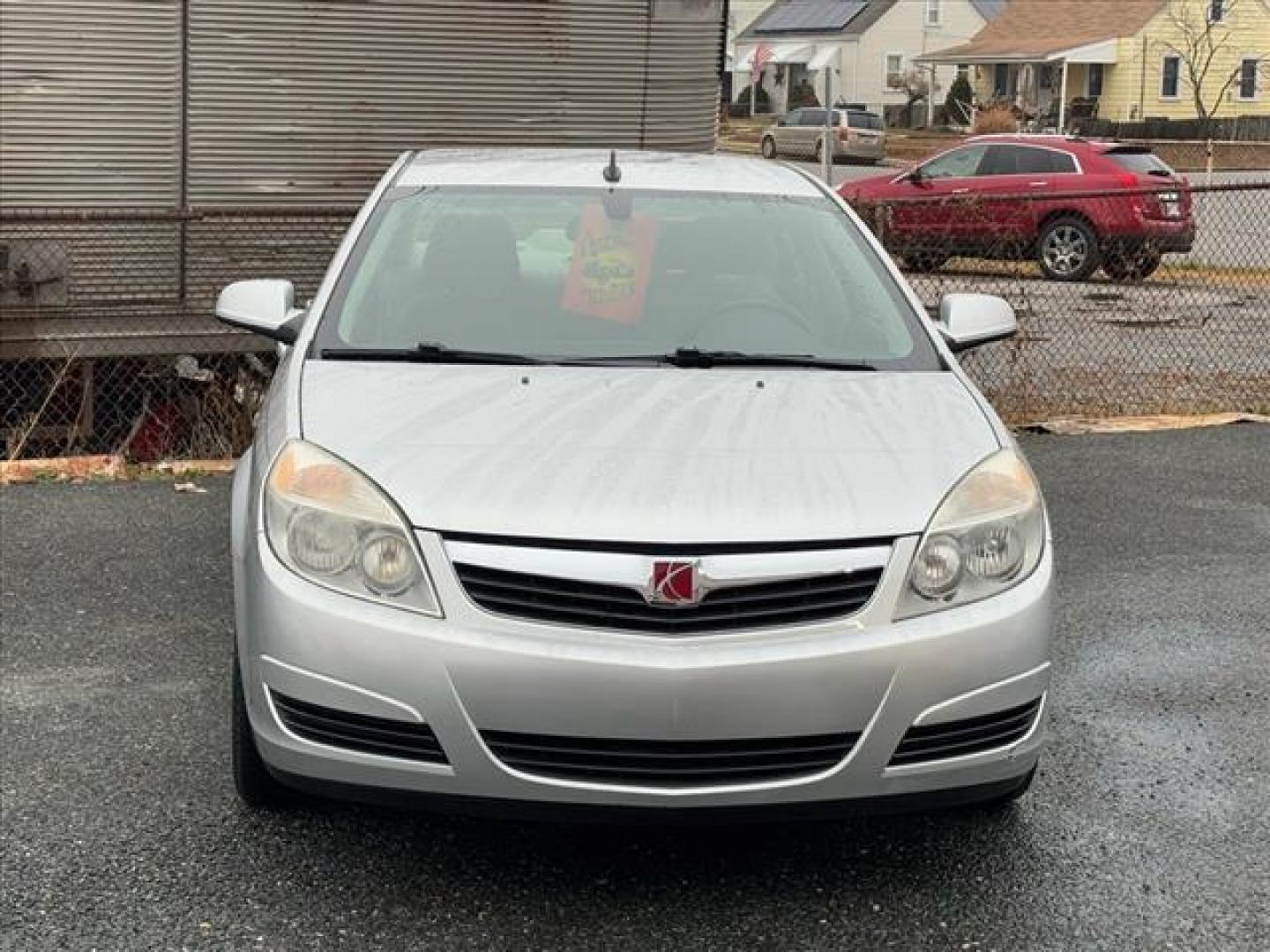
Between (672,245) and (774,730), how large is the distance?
72.4 inches

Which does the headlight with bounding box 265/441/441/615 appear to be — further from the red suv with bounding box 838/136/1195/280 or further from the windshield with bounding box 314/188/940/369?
the red suv with bounding box 838/136/1195/280

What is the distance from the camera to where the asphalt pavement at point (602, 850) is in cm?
328

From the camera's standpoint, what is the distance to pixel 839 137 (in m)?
41.0

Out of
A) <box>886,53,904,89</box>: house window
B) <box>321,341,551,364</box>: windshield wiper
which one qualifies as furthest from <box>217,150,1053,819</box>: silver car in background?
A: <box>886,53,904,89</box>: house window

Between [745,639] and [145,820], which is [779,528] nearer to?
[745,639]

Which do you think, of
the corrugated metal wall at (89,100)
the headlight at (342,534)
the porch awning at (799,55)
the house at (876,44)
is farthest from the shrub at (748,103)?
the headlight at (342,534)

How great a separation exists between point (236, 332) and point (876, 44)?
5640 centimetres

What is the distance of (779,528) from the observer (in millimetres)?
3088

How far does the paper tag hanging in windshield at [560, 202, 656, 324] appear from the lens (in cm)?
426

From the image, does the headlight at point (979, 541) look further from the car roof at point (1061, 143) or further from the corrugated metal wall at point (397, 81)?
the car roof at point (1061, 143)

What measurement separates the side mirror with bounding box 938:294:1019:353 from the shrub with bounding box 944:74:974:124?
168 ft

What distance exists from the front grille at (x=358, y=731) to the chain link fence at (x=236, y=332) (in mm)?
4778

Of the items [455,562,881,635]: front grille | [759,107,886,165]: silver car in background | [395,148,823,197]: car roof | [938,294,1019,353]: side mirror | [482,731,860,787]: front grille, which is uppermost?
[395,148,823,197]: car roof

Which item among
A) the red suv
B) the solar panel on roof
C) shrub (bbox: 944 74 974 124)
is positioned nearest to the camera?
the red suv
